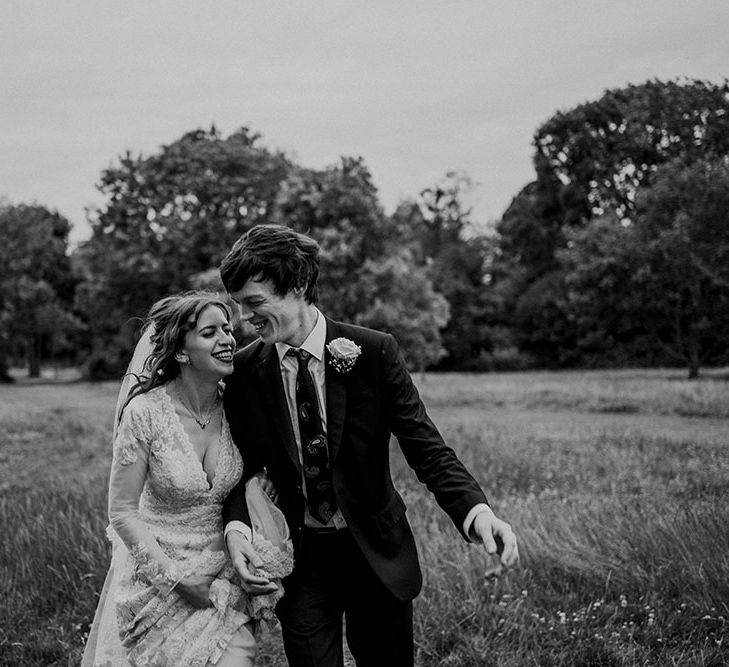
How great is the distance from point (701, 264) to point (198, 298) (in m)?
21.4

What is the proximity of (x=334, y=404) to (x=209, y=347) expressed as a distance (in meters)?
0.58

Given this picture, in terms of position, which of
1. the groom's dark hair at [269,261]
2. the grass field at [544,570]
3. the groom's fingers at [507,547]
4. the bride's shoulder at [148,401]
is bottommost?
the grass field at [544,570]

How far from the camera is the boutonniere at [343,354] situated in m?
3.11

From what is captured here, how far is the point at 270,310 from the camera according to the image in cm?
308

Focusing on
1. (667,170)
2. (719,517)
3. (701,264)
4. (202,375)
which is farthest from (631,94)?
(202,375)

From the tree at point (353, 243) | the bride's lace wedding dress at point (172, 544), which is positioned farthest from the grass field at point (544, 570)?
the tree at point (353, 243)

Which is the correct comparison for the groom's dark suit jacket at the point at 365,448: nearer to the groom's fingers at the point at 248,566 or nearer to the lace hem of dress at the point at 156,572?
the groom's fingers at the point at 248,566

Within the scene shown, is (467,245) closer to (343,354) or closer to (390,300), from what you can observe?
(390,300)

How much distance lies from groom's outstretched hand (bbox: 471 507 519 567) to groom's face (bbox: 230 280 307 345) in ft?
3.36

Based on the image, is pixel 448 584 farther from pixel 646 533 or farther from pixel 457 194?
pixel 457 194

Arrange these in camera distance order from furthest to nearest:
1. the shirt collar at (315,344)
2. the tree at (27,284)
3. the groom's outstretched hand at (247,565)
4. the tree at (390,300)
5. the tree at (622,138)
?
the tree at (27,284) → the tree at (622,138) → the tree at (390,300) → the shirt collar at (315,344) → the groom's outstretched hand at (247,565)

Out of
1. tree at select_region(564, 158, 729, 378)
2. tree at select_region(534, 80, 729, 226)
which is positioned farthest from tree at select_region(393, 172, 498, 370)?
tree at select_region(564, 158, 729, 378)

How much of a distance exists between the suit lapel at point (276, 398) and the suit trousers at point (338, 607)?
0.37 m

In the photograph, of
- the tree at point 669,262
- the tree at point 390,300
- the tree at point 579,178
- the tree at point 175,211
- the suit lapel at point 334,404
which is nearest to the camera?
the suit lapel at point 334,404
